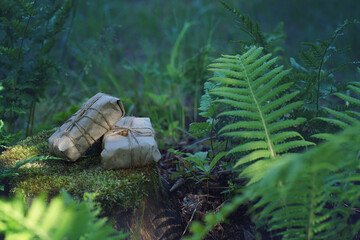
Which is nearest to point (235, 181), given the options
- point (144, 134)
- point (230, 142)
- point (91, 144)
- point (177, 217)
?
point (230, 142)

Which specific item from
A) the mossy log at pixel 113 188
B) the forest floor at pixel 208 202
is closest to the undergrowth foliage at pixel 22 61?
the mossy log at pixel 113 188

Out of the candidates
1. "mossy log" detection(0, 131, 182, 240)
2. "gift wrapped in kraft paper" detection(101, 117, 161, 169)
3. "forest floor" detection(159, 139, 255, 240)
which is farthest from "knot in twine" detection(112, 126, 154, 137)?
"forest floor" detection(159, 139, 255, 240)

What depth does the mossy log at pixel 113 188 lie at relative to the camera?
1.69 metres

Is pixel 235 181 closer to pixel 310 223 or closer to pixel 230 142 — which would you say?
pixel 230 142

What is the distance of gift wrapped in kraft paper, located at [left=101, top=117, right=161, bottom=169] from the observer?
1.77 metres

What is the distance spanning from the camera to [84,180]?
5.77ft

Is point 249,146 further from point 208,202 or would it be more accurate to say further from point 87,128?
point 87,128

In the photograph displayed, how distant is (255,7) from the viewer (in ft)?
20.7

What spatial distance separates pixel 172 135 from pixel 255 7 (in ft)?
14.5

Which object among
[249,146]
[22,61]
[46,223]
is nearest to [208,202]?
[249,146]

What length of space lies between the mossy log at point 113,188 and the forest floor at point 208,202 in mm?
77

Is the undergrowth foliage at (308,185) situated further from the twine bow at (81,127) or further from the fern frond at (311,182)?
the twine bow at (81,127)

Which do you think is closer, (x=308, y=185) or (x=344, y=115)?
(x=308, y=185)

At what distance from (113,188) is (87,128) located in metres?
0.40
